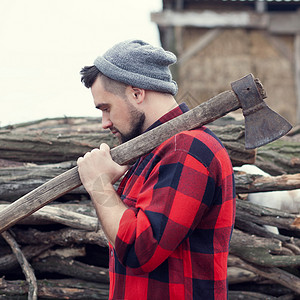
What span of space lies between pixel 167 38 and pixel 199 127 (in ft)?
28.6

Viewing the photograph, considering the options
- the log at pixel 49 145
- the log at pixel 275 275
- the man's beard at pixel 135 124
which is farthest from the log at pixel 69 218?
the man's beard at pixel 135 124

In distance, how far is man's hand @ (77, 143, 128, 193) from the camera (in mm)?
1921

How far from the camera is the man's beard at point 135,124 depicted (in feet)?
6.84

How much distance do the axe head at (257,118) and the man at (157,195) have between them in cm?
21

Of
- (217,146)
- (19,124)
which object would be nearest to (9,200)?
(19,124)

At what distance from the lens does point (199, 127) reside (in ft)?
6.67

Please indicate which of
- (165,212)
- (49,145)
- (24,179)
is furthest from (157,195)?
(49,145)

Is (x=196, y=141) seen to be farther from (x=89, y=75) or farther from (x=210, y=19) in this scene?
(x=210, y=19)

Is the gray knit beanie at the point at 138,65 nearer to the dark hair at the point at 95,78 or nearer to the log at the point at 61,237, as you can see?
the dark hair at the point at 95,78

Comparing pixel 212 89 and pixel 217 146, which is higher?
pixel 212 89

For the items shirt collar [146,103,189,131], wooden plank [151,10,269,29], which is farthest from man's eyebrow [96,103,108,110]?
wooden plank [151,10,269,29]

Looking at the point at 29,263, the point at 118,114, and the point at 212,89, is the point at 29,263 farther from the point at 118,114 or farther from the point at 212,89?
the point at 212,89

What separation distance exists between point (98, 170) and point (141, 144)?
263 millimetres

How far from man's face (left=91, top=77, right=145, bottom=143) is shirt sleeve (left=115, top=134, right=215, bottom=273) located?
0.41m
